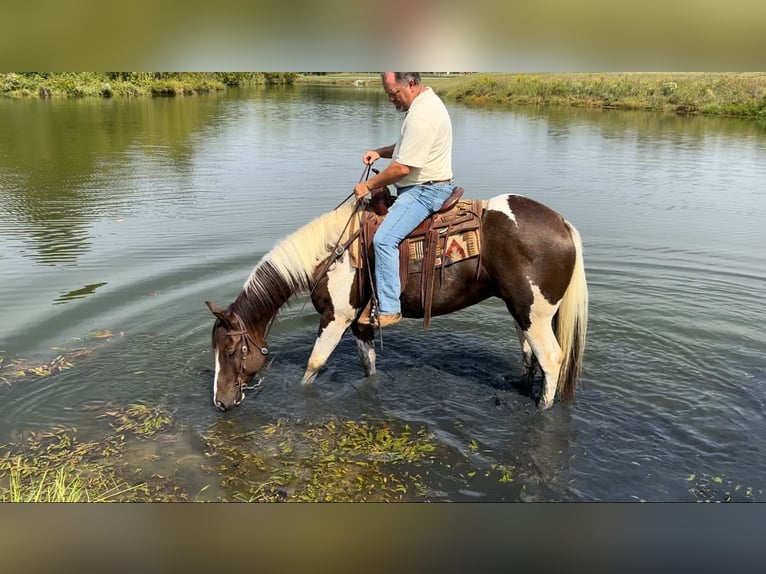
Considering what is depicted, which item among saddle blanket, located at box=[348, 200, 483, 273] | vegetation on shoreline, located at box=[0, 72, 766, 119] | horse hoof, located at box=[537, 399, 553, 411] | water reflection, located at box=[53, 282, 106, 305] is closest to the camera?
saddle blanket, located at box=[348, 200, 483, 273]

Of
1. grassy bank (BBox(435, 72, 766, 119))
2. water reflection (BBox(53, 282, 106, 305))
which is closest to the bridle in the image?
water reflection (BBox(53, 282, 106, 305))

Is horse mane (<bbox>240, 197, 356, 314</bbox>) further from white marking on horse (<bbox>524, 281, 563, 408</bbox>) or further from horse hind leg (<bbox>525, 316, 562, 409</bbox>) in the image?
horse hind leg (<bbox>525, 316, 562, 409</bbox>)

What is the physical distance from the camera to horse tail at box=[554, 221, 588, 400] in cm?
536

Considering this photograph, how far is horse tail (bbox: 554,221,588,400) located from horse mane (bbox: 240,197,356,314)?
2.26 meters

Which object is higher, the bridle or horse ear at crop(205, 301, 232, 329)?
horse ear at crop(205, 301, 232, 329)

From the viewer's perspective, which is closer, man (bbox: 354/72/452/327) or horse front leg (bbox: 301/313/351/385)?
man (bbox: 354/72/452/327)

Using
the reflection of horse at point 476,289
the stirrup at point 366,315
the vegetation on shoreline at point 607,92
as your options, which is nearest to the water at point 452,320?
the reflection of horse at point 476,289

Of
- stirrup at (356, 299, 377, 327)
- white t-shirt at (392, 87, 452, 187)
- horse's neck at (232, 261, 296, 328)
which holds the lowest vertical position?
stirrup at (356, 299, 377, 327)

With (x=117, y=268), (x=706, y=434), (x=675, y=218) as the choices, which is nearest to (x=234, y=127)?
(x=117, y=268)

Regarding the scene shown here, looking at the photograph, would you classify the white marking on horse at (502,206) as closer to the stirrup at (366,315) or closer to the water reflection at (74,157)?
the stirrup at (366,315)

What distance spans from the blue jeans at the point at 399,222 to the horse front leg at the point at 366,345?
983mm

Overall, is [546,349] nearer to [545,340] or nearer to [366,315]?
[545,340]

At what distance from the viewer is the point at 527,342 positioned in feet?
19.5
